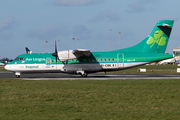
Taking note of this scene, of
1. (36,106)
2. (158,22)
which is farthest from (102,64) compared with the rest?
(36,106)

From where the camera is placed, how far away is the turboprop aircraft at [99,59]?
117ft

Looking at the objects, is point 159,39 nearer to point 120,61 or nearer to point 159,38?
point 159,38

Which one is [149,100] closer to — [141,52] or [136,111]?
[136,111]

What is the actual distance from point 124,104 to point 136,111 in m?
1.95

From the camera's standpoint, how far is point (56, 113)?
11.9 m

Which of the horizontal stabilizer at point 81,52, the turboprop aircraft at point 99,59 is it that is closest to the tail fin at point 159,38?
the turboprop aircraft at point 99,59

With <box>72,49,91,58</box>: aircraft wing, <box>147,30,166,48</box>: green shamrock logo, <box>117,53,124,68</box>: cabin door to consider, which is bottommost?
<box>117,53,124,68</box>: cabin door

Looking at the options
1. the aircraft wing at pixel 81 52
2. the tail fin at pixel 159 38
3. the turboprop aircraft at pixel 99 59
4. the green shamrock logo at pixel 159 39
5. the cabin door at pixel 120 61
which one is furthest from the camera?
the green shamrock logo at pixel 159 39

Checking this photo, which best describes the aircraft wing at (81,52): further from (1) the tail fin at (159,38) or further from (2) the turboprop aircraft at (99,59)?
(1) the tail fin at (159,38)

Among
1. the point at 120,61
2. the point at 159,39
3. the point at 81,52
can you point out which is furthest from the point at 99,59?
the point at 159,39

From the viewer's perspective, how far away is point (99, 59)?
3653 centimetres

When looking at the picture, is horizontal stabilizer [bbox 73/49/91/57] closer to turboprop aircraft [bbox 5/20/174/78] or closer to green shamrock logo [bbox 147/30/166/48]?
turboprop aircraft [bbox 5/20/174/78]

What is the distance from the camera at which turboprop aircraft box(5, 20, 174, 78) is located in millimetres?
35625

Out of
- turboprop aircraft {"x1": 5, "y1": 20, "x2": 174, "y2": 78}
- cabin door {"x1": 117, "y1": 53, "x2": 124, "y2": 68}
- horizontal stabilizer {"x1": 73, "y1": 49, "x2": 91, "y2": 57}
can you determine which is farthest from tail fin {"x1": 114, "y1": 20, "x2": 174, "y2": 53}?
horizontal stabilizer {"x1": 73, "y1": 49, "x2": 91, "y2": 57}
